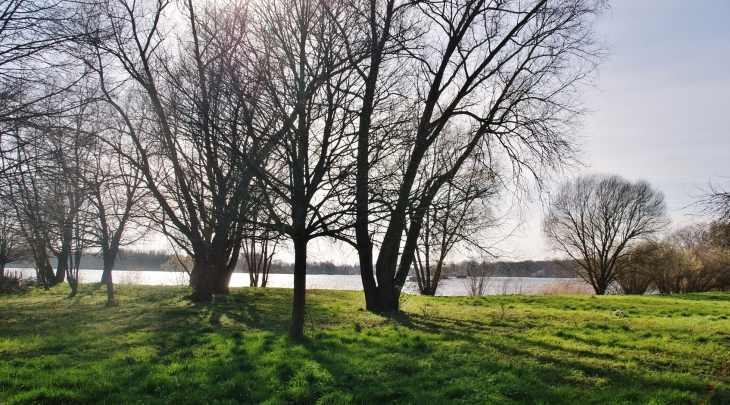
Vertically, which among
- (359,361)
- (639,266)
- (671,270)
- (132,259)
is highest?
(132,259)

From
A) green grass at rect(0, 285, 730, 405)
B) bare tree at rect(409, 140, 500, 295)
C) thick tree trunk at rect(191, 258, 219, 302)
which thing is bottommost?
green grass at rect(0, 285, 730, 405)

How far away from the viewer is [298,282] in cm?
782

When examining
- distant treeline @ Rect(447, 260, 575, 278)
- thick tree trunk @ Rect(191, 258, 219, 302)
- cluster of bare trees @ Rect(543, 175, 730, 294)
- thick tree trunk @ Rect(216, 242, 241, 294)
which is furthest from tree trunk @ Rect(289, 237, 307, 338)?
cluster of bare trees @ Rect(543, 175, 730, 294)

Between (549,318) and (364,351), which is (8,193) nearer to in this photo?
(364,351)

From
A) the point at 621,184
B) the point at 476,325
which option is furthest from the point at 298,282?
the point at 621,184

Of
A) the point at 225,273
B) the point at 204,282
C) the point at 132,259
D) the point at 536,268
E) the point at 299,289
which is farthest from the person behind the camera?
the point at 132,259

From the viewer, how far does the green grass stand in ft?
15.7

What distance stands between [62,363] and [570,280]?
40063 mm

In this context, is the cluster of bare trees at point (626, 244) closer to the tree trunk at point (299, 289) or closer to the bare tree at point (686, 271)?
the bare tree at point (686, 271)

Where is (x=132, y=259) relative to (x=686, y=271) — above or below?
above

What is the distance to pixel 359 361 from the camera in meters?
6.13

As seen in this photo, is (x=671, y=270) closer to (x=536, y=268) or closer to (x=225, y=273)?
(x=536, y=268)

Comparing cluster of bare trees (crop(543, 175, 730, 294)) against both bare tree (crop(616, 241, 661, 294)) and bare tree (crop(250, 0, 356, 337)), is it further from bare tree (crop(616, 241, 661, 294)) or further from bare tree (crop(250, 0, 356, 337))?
bare tree (crop(250, 0, 356, 337))

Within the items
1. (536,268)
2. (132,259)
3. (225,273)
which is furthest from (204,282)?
(536,268)
